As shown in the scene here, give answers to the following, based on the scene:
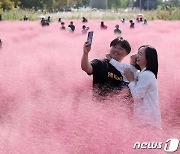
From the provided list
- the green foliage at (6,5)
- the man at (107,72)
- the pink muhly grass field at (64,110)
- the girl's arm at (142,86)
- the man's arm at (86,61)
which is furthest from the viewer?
the green foliage at (6,5)

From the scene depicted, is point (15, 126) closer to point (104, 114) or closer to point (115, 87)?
point (104, 114)

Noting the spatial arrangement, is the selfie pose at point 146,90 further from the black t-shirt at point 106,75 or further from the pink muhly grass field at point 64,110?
the black t-shirt at point 106,75

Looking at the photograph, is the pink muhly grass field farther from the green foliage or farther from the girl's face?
the green foliage

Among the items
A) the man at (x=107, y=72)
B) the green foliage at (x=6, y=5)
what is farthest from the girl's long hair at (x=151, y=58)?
the green foliage at (x=6, y=5)

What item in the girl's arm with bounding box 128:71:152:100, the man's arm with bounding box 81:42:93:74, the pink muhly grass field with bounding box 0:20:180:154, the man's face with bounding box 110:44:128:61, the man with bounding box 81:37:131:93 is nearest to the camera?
the girl's arm with bounding box 128:71:152:100

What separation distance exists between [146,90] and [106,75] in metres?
0.48

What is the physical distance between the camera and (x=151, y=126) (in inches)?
138

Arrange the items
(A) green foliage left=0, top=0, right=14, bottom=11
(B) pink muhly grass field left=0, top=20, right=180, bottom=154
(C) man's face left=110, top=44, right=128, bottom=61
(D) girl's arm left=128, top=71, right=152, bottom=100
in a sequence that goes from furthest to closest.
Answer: (A) green foliage left=0, top=0, right=14, bottom=11 → (C) man's face left=110, top=44, right=128, bottom=61 → (B) pink muhly grass field left=0, top=20, right=180, bottom=154 → (D) girl's arm left=128, top=71, right=152, bottom=100

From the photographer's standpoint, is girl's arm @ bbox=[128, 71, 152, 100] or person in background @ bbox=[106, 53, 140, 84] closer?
girl's arm @ bbox=[128, 71, 152, 100]

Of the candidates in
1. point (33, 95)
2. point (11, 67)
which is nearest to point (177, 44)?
point (11, 67)

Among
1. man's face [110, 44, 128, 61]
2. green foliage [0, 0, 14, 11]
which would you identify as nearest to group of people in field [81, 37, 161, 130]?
man's face [110, 44, 128, 61]

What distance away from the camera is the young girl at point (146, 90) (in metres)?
3.43

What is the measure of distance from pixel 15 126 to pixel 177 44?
8.97m

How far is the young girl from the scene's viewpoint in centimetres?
343
